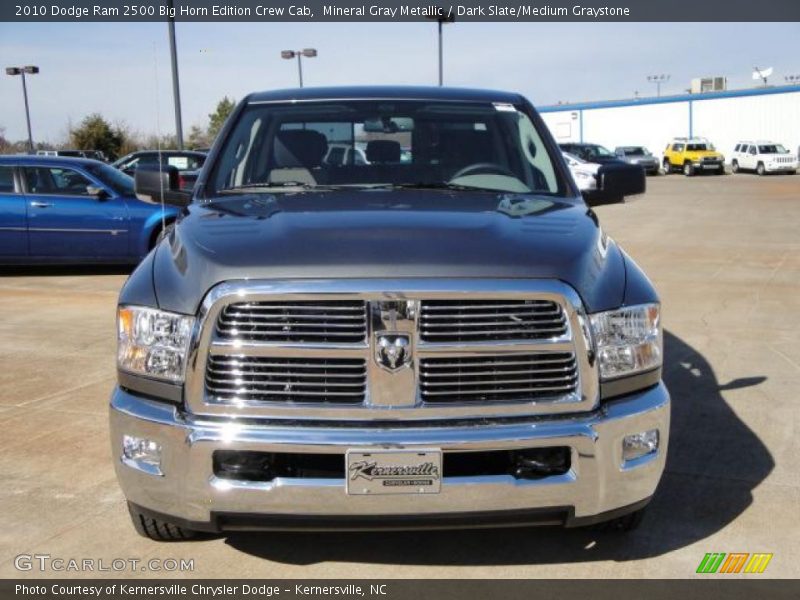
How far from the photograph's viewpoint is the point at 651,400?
3.18 meters

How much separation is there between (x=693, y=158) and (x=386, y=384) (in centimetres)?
4659

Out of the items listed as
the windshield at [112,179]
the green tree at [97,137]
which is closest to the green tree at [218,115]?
the green tree at [97,137]

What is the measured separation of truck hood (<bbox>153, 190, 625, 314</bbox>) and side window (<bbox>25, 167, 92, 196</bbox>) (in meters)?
8.34

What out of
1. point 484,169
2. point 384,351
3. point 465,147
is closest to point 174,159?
point 465,147

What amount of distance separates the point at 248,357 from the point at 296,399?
0.70 feet

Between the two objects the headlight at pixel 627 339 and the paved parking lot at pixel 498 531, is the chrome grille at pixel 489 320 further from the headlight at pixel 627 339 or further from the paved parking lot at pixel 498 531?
the paved parking lot at pixel 498 531

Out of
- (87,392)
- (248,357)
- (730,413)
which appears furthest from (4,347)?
(730,413)

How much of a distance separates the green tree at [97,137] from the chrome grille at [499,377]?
5416 cm

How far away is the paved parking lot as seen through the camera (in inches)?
136

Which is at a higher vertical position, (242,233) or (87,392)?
(242,233)

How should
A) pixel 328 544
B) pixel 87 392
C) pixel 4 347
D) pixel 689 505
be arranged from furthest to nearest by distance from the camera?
1. pixel 4 347
2. pixel 87 392
3. pixel 689 505
4. pixel 328 544

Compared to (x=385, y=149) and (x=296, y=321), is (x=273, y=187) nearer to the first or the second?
(x=385, y=149)

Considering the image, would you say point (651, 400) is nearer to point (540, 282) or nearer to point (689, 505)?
point (540, 282)

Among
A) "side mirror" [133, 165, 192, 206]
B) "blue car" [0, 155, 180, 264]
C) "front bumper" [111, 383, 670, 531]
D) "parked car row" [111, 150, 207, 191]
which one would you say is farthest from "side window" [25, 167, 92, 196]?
"front bumper" [111, 383, 670, 531]
